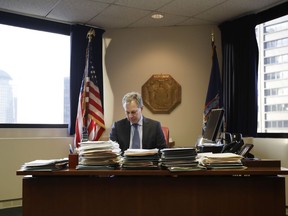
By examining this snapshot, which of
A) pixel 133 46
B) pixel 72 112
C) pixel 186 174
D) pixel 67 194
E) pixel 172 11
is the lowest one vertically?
pixel 67 194

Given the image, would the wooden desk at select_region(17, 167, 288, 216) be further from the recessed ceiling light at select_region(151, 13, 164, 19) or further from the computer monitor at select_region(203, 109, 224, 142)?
the recessed ceiling light at select_region(151, 13, 164, 19)

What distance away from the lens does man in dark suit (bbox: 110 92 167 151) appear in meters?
2.62

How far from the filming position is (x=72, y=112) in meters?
4.39

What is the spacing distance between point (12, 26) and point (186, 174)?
3.46 meters

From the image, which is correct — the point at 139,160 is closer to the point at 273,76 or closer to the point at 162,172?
the point at 162,172

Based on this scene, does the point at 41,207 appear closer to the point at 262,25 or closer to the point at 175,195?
Answer: the point at 175,195

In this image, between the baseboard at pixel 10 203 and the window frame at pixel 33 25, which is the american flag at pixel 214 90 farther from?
the baseboard at pixel 10 203

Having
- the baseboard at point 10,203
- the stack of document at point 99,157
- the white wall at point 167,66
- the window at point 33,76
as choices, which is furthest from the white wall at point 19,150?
the stack of document at point 99,157

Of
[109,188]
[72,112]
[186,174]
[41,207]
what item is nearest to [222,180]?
[186,174]

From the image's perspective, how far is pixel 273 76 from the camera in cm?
417

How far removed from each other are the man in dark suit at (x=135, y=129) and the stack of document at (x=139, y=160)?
2.72 feet

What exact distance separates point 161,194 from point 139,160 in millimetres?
222

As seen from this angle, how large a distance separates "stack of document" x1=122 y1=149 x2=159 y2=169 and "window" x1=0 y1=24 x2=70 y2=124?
290 cm

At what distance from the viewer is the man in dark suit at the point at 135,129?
103 inches
